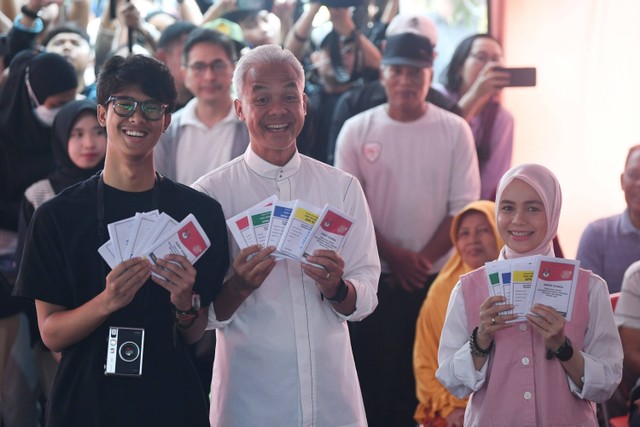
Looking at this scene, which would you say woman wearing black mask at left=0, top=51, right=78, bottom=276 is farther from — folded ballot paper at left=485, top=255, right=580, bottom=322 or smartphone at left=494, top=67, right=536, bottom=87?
folded ballot paper at left=485, top=255, right=580, bottom=322

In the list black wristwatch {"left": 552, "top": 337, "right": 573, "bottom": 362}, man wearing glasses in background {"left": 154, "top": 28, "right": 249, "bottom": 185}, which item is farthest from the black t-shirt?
man wearing glasses in background {"left": 154, "top": 28, "right": 249, "bottom": 185}

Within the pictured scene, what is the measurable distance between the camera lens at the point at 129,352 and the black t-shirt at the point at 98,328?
0.18 feet

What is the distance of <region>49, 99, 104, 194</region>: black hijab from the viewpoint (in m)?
5.18

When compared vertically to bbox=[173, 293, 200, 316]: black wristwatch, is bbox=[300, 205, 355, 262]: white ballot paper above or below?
above

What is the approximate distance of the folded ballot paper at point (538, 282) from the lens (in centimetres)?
335

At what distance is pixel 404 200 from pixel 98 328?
2.77 meters

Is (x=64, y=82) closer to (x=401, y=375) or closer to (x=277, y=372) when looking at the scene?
(x=401, y=375)

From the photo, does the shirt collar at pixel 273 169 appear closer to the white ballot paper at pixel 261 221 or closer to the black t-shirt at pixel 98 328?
the white ballot paper at pixel 261 221

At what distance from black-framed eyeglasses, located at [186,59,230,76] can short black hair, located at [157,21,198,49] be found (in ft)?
3.39

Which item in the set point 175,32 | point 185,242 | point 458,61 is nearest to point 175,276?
point 185,242

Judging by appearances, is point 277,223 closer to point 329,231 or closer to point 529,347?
point 329,231

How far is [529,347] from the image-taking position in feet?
11.4

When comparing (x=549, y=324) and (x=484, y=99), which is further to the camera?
(x=484, y=99)

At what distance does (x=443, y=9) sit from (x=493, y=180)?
1.85 metres
